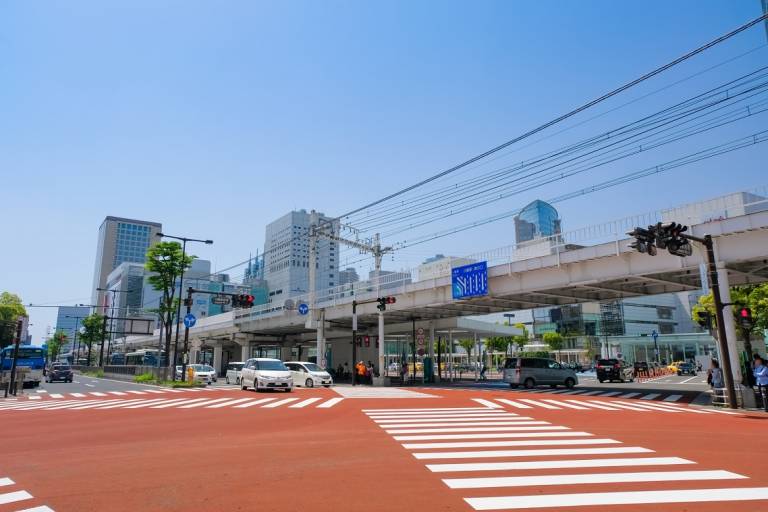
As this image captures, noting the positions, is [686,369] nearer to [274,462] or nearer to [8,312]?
[274,462]

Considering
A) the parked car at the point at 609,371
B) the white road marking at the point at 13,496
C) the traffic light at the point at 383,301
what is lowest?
the parked car at the point at 609,371

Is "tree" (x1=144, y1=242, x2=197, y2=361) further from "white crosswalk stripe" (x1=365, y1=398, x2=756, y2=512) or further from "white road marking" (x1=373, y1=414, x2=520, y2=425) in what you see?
"white crosswalk stripe" (x1=365, y1=398, x2=756, y2=512)

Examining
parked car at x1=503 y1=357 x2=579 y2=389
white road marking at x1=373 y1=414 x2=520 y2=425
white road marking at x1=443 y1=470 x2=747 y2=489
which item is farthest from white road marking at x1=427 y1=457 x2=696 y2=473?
parked car at x1=503 y1=357 x2=579 y2=389

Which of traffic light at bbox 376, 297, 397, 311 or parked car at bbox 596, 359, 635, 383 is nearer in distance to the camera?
traffic light at bbox 376, 297, 397, 311

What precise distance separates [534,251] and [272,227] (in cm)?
13359

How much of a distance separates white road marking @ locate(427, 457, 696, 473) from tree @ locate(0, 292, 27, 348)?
83.3 meters

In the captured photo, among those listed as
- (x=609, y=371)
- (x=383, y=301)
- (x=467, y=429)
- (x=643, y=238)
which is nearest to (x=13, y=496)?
(x=467, y=429)

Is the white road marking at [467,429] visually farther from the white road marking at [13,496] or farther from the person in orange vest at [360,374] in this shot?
the person in orange vest at [360,374]

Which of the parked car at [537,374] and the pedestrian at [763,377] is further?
the parked car at [537,374]

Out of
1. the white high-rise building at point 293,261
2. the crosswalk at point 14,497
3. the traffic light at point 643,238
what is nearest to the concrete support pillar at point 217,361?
the white high-rise building at point 293,261

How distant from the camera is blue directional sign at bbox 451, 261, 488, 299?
28672mm

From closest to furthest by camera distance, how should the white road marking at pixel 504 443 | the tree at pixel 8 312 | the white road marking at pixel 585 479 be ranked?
1. the white road marking at pixel 585 479
2. the white road marking at pixel 504 443
3. the tree at pixel 8 312

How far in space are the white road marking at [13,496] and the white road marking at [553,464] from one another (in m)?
5.23

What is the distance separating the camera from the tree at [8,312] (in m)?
71.8
